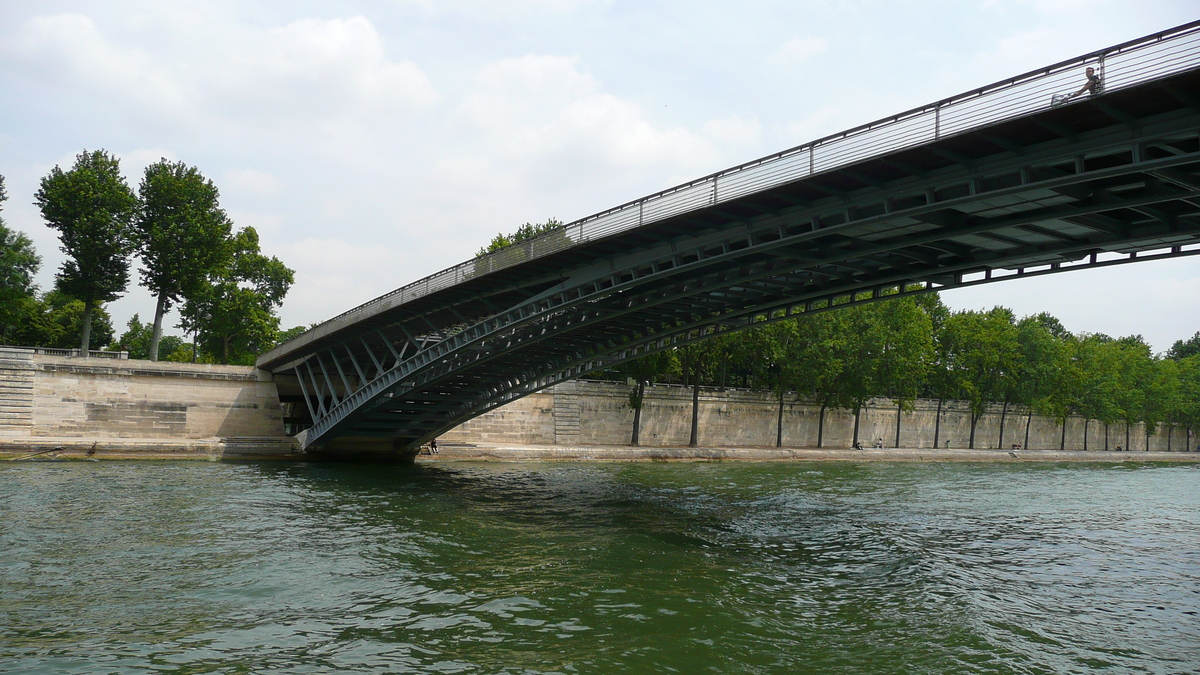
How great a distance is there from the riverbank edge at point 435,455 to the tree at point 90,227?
1267 centimetres

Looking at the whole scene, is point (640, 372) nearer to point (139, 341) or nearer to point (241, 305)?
point (241, 305)

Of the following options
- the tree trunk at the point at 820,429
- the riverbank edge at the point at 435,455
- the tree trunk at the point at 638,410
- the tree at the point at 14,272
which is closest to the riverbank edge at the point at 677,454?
the riverbank edge at the point at 435,455

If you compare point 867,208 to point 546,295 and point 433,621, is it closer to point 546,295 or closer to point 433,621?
point 546,295

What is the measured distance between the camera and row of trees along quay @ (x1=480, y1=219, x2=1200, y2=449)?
5572 centimetres

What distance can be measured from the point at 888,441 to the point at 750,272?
5349 cm

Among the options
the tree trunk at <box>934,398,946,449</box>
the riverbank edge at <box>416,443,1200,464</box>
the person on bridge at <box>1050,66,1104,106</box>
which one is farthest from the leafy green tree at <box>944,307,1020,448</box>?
the person on bridge at <box>1050,66,1104,106</box>

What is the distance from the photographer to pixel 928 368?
67438 millimetres

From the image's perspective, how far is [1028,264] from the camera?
64.3 feet

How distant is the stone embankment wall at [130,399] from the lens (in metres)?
35.5

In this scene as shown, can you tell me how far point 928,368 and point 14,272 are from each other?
66.8 m

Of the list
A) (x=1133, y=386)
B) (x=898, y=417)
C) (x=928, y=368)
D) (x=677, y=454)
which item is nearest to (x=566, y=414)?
(x=677, y=454)

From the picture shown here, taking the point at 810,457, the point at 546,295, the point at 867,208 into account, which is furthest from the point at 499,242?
the point at 867,208

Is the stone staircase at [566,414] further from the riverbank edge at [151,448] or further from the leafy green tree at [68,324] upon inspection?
the leafy green tree at [68,324]

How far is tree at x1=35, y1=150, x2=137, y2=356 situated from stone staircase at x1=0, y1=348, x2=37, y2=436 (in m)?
8.91
